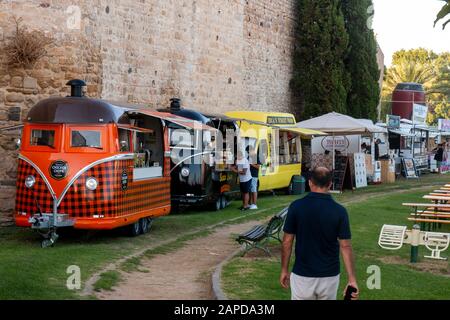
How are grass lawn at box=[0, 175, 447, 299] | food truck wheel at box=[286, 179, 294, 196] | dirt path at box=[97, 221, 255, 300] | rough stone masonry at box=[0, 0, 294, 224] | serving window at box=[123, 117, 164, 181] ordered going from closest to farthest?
grass lawn at box=[0, 175, 447, 299]
dirt path at box=[97, 221, 255, 300]
serving window at box=[123, 117, 164, 181]
rough stone masonry at box=[0, 0, 294, 224]
food truck wheel at box=[286, 179, 294, 196]

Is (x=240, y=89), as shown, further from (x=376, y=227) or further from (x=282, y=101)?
(x=376, y=227)

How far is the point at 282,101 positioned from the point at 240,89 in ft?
15.4

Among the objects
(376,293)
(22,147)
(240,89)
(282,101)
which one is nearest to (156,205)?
(22,147)

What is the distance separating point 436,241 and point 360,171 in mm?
15587

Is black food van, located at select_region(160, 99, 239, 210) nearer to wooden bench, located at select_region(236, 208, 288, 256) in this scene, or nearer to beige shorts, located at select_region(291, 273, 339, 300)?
wooden bench, located at select_region(236, 208, 288, 256)

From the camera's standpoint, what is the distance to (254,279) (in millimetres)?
9570

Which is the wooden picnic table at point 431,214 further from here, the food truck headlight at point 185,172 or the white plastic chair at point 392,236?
the food truck headlight at point 185,172

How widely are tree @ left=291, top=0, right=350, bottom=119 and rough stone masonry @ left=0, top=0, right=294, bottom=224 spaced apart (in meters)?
0.62

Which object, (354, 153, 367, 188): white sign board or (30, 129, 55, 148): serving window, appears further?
(354, 153, 367, 188): white sign board

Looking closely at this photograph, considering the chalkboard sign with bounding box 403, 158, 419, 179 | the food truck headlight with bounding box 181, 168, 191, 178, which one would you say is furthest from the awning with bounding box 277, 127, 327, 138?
the chalkboard sign with bounding box 403, 158, 419, 179

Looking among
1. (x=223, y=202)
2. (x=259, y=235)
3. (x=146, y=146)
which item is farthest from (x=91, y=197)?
(x=223, y=202)

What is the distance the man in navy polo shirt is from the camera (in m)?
6.16

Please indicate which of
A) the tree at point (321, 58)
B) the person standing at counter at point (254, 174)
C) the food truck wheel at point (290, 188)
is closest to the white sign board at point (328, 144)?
the tree at point (321, 58)

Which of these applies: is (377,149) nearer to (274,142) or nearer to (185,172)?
(274,142)
